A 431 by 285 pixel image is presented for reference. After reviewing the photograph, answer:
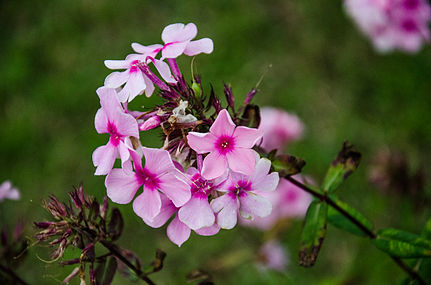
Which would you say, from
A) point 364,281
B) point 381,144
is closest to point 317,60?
point 381,144

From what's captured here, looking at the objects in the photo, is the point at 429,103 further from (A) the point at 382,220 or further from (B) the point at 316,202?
(B) the point at 316,202

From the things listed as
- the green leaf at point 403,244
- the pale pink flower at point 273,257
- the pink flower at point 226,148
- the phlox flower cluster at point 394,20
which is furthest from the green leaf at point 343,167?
the phlox flower cluster at point 394,20

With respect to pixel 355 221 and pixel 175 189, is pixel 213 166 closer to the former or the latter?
pixel 175 189

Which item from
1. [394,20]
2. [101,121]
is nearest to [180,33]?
[101,121]

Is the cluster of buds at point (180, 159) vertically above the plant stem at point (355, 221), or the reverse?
the cluster of buds at point (180, 159)

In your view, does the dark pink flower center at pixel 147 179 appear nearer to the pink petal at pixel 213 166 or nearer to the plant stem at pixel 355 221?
the pink petal at pixel 213 166

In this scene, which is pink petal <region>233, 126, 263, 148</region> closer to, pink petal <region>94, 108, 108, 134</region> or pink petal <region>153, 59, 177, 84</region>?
pink petal <region>153, 59, 177, 84</region>
